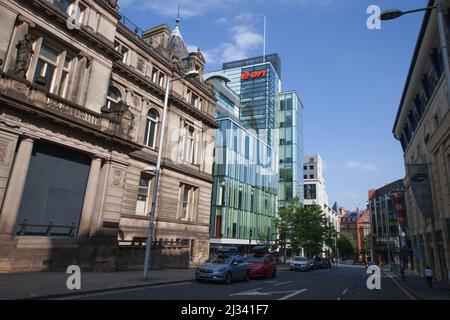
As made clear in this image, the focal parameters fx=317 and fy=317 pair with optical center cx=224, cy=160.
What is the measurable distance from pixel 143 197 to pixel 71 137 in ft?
33.6

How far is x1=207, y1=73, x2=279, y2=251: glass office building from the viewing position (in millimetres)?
48344

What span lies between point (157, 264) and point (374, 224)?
94451 millimetres

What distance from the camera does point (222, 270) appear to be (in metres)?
17.3

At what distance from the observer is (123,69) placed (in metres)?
24.3

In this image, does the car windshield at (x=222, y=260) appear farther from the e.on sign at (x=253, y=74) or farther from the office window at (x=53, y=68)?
the e.on sign at (x=253, y=74)

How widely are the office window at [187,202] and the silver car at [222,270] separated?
38.2 feet

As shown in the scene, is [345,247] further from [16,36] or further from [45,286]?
[16,36]

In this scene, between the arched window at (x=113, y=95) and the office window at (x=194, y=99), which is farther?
the office window at (x=194, y=99)

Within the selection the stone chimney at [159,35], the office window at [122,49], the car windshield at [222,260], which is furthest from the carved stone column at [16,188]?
the stone chimney at [159,35]

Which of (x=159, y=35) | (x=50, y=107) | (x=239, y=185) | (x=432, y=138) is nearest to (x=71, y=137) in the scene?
(x=50, y=107)

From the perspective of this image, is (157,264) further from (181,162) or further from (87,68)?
(87,68)

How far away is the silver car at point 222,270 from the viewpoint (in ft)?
56.6

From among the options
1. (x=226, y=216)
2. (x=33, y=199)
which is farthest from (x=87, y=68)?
(x=226, y=216)

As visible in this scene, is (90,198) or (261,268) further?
(261,268)
